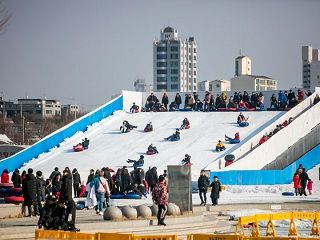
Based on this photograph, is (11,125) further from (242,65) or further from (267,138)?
(267,138)

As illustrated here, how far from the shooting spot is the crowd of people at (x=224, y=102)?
55.1 meters

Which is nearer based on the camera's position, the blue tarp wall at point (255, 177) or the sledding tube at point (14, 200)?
the sledding tube at point (14, 200)

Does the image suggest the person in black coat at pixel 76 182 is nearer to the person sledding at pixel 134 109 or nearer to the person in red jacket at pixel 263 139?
the person in red jacket at pixel 263 139

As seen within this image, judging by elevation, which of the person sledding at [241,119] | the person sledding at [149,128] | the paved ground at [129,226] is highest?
the person sledding at [241,119]

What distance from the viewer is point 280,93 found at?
55562 millimetres

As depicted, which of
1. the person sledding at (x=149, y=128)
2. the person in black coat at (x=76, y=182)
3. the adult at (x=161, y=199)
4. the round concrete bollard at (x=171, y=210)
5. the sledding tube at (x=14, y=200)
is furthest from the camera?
the person sledding at (x=149, y=128)

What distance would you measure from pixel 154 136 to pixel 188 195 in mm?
24685

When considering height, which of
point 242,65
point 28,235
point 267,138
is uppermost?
point 242,65

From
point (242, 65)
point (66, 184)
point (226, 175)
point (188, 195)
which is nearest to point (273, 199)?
point (226, 175)

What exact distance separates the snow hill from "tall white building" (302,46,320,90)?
109 metres

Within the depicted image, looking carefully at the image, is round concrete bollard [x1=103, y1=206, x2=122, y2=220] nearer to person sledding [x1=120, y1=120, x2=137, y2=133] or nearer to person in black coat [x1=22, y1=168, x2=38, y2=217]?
person in black coat [x1=22, y1=168, x2=38, y2=217]

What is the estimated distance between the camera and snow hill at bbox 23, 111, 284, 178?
48625mm

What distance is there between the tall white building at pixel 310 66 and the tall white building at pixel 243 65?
9471 millimetres

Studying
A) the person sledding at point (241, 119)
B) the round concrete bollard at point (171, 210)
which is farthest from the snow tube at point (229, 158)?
the round concrete bollard at point (171, 210)
